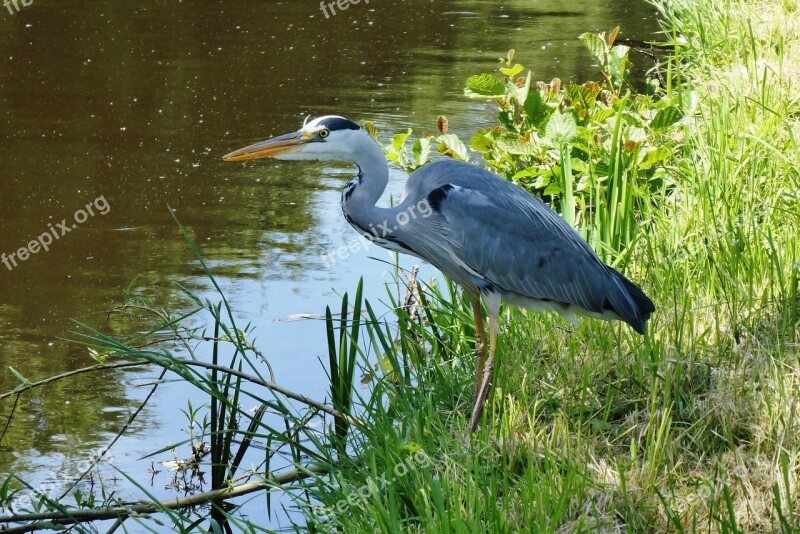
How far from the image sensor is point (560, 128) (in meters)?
5.30

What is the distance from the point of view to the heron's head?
3.98 metres

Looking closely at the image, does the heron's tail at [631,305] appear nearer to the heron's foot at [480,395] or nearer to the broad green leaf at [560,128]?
the heron's foot at [480,395]

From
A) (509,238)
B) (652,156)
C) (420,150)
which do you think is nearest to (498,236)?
(509,238)

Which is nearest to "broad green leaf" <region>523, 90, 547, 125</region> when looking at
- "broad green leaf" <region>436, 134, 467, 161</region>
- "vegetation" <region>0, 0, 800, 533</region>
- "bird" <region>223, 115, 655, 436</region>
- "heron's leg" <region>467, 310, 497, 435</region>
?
"vegetation" <region>0, 0, 800, 533</region>

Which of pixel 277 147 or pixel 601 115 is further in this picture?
pixel 601 115

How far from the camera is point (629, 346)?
3.88 meters

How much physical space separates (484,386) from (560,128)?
78.2 inches

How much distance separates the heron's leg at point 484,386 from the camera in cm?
359

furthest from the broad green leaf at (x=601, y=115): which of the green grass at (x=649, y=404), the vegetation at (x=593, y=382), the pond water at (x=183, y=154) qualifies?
the pond water at (x=183, y=154)

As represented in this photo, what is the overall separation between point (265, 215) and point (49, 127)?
2363mm

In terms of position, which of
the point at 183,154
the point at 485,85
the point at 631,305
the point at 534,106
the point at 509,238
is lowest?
the point at 631,305

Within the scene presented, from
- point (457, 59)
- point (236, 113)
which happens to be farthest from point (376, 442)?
point (457, 59)

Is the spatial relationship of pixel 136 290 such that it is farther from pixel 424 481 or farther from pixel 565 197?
pixel 424 481

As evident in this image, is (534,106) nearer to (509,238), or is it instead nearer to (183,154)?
(509,238)
